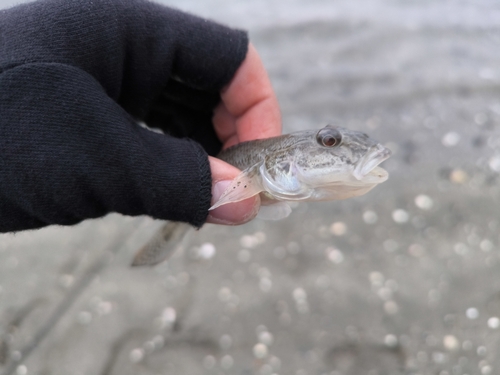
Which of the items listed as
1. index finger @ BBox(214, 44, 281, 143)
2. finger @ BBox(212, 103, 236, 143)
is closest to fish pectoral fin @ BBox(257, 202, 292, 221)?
index finger @ BBox(214, 44, 281, 143)

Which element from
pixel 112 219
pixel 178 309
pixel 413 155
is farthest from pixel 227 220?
pixel 413 155

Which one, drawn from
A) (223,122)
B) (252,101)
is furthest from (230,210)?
(223,122)

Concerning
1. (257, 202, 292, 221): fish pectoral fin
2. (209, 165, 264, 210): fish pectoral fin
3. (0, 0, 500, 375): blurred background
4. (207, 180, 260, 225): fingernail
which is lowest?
(0, 0, 500, 375): blurred background

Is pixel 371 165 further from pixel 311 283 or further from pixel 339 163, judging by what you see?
pixel 311 283

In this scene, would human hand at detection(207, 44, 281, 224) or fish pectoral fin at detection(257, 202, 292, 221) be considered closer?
fish pectoral fin at detection(257, 202, 292, 221)

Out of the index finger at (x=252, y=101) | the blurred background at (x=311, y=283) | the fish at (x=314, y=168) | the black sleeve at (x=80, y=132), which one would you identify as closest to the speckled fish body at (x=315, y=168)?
the fish at (x=314, y=168)

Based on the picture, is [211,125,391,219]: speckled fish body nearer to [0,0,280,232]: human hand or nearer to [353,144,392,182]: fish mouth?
[353,144,392,182]: fish mouth
